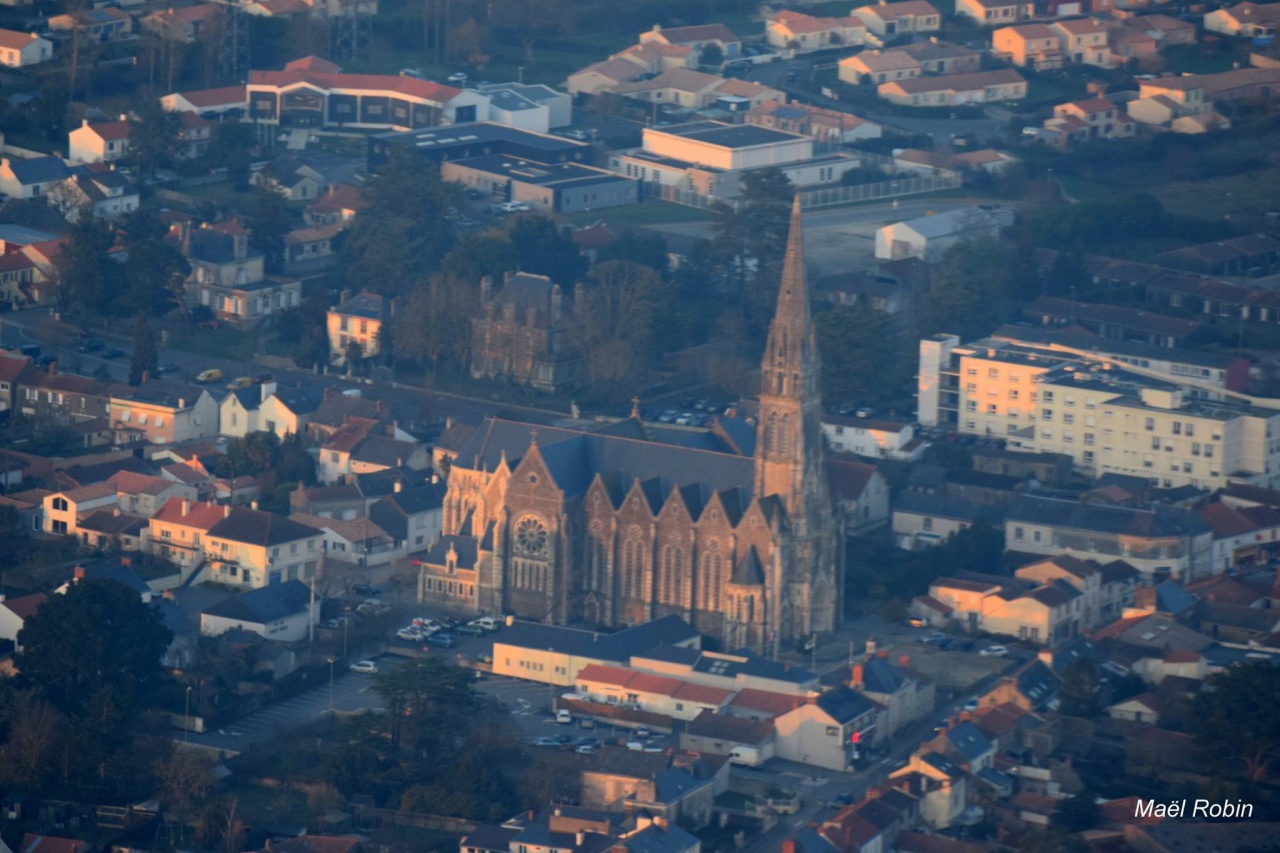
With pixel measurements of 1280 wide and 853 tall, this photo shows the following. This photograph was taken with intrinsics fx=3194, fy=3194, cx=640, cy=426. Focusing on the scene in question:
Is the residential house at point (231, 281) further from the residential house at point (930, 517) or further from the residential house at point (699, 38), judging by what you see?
the residential house at point (699, 38)

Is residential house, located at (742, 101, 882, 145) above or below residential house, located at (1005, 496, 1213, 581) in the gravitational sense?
above

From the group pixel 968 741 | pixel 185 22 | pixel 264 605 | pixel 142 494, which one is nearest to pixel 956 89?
pixel 185 22

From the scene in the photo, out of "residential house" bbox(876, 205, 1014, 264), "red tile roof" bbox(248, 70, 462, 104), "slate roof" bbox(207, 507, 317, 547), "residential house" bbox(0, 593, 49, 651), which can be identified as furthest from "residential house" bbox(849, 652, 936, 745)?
"red tile roof" bbox(248, 70, 462, 104)

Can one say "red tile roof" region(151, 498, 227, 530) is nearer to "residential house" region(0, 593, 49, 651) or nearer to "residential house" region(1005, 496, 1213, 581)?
"residential house" region(0, 593, 49, 651)

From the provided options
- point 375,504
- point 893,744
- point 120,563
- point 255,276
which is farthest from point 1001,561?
point 255,276

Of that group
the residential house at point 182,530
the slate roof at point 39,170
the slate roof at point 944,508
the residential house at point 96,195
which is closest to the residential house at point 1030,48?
the residential house at point 96,195

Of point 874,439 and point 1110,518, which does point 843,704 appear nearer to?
point 1110,518
